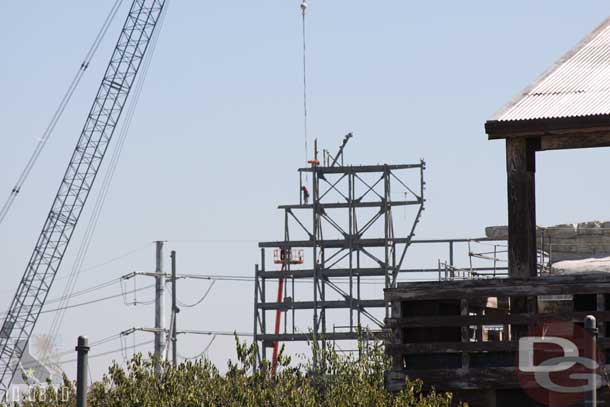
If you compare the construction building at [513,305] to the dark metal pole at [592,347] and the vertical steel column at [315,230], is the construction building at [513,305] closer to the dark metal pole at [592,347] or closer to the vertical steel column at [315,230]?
the dark metal pole at [592,347]

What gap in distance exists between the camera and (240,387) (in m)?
33.0

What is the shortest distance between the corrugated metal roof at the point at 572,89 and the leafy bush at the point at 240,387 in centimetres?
583

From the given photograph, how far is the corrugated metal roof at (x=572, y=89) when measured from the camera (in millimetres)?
23995

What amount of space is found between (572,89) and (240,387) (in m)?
11.6

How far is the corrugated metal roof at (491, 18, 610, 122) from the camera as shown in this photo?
24.0 meters

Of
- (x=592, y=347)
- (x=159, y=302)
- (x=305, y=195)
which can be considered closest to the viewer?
(x=592, y=347)

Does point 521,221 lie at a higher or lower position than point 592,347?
higher

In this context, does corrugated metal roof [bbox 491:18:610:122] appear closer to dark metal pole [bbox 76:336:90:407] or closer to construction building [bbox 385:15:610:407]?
construction building [bbox 385:15:610:407]

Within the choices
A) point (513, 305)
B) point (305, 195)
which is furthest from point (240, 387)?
point (305, 195)

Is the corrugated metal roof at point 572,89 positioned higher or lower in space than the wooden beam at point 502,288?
higher

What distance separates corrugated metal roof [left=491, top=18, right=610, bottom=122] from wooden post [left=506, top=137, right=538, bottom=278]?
3.15ft

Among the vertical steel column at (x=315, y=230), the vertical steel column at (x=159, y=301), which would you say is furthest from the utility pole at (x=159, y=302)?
the vertical steel column at (x=315, y=230)

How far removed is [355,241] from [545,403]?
5042 cm

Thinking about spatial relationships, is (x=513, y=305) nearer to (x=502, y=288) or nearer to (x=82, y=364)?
(x=502, y=288)
